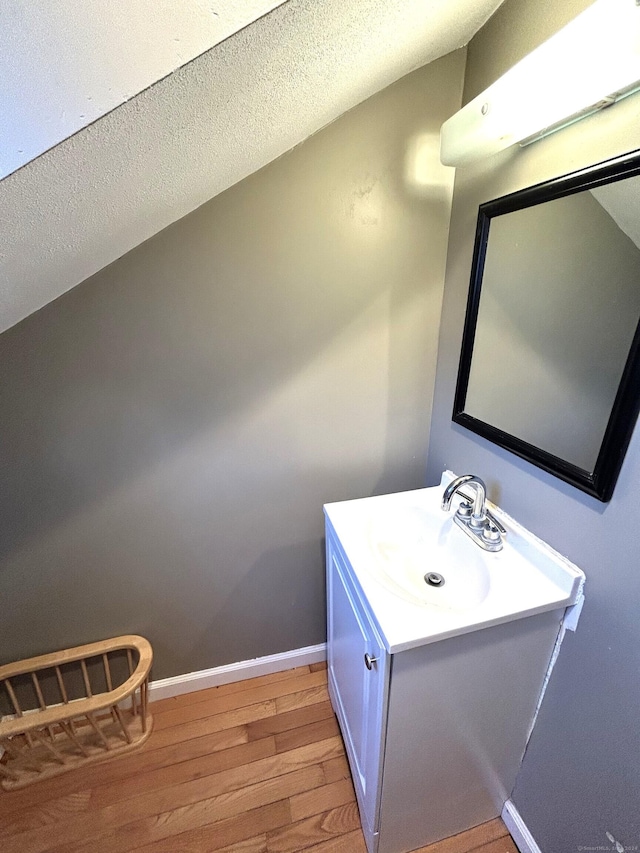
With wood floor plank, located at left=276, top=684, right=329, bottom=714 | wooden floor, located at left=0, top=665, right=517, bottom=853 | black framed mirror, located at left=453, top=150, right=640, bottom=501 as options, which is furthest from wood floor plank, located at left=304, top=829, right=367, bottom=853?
black framed mirror, located at left=453, top=150, right=640, bottom=501

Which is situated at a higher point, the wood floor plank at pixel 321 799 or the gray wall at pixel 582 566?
the gray wall at pixel 582 566

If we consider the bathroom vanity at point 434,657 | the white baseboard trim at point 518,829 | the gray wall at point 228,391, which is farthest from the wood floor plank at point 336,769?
the gray wall at point 228,391

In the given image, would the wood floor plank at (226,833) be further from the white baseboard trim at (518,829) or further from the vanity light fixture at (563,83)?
the vanity light fixture at (563,83)

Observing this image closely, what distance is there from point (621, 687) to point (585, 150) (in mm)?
1125

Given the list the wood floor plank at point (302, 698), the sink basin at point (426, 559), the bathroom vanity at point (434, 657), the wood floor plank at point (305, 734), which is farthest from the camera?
the wood floor plank at point (302, 698)

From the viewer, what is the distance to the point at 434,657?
2.63ft

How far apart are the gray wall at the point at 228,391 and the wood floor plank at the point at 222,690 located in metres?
0.16

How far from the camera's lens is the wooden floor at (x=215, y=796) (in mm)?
A: 1094

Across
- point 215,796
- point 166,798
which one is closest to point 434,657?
point 215,796

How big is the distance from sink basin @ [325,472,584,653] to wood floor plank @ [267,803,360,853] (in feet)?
2.61

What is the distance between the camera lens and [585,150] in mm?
735

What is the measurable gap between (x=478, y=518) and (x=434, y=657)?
1.31 feet

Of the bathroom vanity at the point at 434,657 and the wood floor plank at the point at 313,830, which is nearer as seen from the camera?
the bathroom vanity at the point at 434,657

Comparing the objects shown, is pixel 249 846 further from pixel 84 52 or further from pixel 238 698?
pixel 84 52
